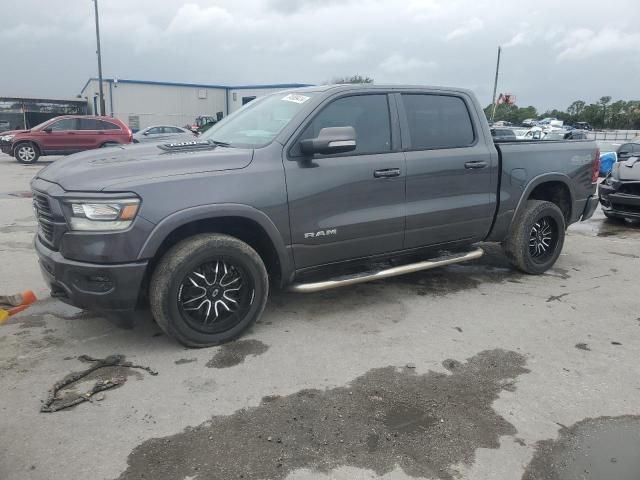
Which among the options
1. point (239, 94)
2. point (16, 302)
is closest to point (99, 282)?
point (16, 302)

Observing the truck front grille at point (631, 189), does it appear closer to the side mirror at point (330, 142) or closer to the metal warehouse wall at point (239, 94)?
the side mirror at point (330, 142)

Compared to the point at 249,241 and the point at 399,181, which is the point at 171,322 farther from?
the point at 399,181

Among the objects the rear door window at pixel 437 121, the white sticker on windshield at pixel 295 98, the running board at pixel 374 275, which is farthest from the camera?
the rear door window at pixel 437 121

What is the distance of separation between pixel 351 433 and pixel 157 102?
41190 mm

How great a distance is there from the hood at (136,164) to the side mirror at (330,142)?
1.42 ft

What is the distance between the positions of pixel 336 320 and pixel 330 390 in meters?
1.16

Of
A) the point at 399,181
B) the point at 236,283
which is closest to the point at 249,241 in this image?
the point at 236,283

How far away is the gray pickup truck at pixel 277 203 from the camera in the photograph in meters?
3.38

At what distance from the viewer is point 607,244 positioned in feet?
24.8

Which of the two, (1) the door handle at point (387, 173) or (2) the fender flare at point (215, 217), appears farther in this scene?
(1) the door handle at point (387, 173)

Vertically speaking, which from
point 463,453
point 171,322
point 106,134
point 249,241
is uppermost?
point 106,134

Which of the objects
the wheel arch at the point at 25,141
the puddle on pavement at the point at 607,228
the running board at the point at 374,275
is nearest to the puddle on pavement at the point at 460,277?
the running board at the point at 374,275

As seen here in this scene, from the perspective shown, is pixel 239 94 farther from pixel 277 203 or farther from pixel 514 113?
pixel 514 113

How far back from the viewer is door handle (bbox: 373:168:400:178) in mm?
4272
